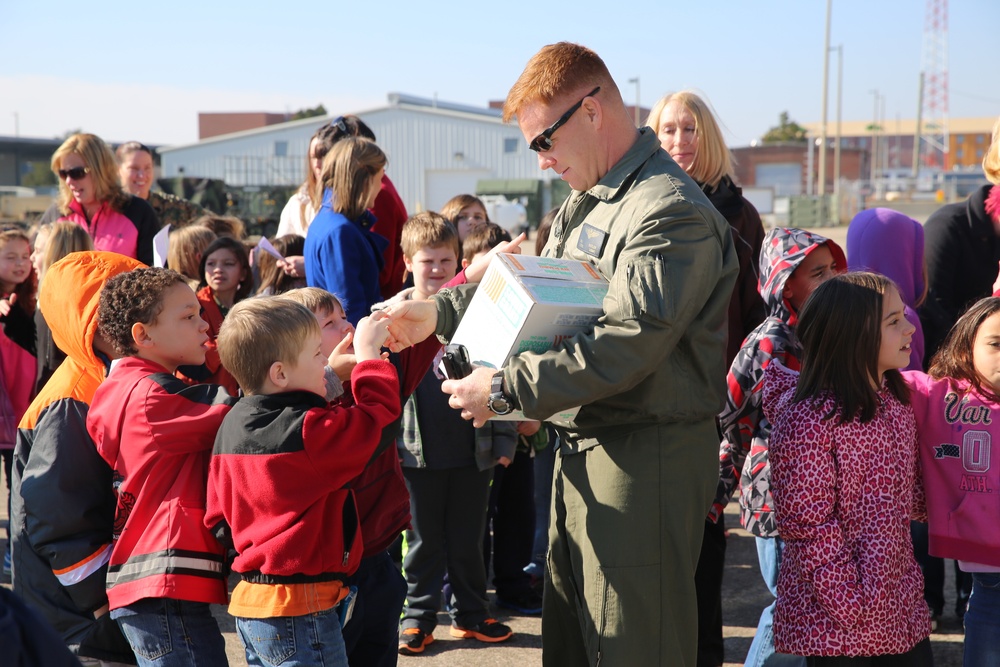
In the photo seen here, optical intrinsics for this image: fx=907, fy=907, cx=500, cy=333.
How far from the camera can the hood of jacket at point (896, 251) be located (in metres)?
4.31

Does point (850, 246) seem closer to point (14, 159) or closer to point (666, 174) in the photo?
point (666, 174)

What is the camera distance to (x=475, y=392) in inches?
98.3

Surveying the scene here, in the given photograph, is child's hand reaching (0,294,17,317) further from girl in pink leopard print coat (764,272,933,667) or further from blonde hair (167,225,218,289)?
girl in pink leopard print coat (764,272,933,667)

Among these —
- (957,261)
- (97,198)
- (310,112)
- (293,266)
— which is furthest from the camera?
(310,112)

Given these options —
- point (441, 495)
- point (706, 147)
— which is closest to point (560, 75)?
point (706, 147)

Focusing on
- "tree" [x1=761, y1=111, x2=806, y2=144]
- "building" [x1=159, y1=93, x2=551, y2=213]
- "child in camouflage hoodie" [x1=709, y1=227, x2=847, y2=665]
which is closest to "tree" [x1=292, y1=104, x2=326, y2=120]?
"building" [x1=159, y1=93, x2=551, y2=213]

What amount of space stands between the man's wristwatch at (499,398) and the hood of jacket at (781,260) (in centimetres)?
151

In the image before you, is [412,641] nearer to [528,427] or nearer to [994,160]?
[528,427]

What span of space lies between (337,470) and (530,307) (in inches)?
29.6

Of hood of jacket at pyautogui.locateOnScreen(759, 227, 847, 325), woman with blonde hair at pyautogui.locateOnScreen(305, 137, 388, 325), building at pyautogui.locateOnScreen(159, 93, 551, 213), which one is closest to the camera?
hood of jacket at pyautogui.locateOnScreen(759, 227, 847, 325)

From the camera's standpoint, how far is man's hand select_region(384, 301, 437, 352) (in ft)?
9.22

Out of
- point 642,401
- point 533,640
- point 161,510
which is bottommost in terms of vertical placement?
point 533,640

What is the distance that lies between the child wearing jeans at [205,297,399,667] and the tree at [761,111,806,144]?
84.5m

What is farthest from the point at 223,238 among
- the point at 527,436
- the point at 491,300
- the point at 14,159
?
the point at 14,159
